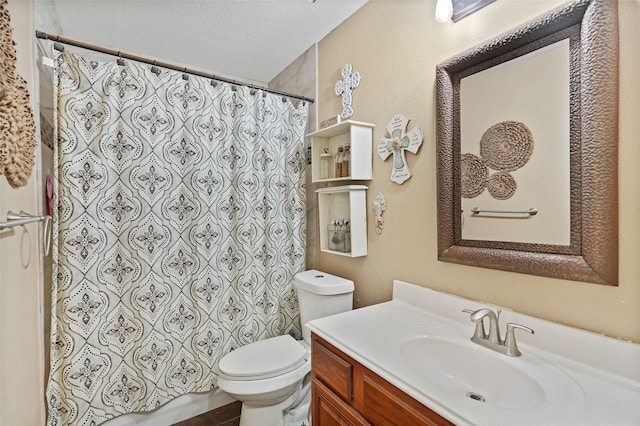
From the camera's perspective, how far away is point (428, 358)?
1.05 metres

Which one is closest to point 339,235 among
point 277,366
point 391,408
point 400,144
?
point 400,144

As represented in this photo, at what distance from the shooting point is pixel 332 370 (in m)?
1.07

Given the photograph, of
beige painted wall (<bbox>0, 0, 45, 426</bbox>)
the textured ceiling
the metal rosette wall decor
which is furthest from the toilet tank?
the textured ceiling

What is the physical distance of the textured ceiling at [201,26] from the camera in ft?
5.34

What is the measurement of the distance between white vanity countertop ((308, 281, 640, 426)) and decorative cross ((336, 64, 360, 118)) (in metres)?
1.16

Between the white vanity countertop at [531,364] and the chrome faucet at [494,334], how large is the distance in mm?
22

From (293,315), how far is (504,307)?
140 cm

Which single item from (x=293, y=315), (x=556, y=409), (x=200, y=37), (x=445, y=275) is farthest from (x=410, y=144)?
(x=200, y=37)

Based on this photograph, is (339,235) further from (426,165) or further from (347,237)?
(426,165)

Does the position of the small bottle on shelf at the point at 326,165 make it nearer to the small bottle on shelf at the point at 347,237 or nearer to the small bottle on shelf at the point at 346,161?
the small bottle on shelf at the point at 346,161

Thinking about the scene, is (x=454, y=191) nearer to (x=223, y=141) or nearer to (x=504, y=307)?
(x=504, y=307)

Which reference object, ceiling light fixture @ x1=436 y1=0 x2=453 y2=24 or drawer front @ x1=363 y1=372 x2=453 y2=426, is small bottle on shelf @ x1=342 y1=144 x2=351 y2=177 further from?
drawer front @ x1=363 y1=372 x2=453 y2=426

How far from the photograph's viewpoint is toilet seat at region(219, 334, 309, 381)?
1.44 metres

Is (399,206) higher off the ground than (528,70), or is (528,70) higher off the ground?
(528,70)
